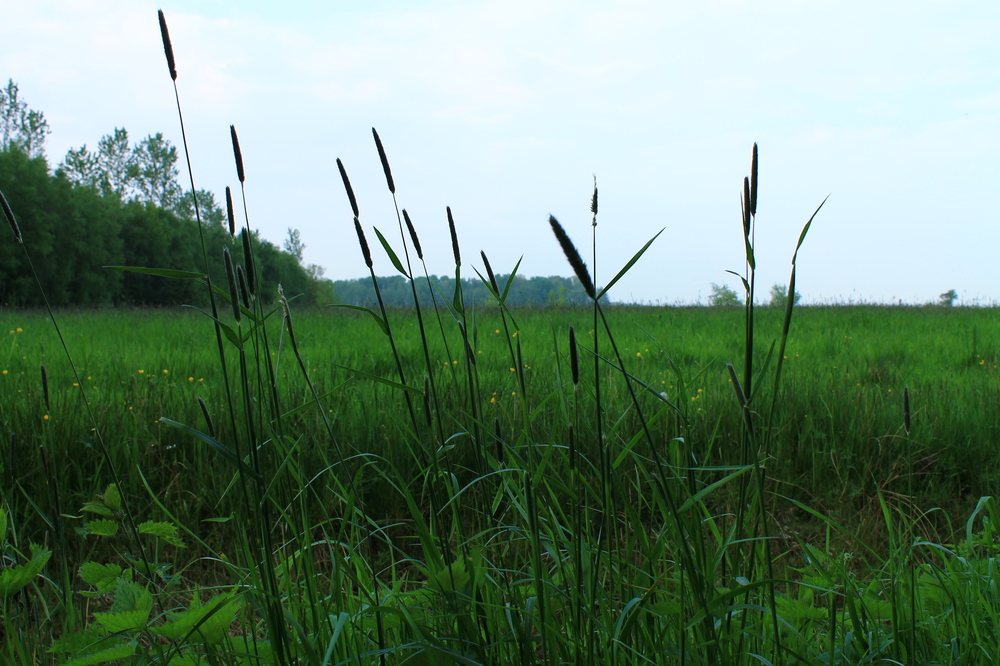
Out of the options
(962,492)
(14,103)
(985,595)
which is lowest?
(962,492)

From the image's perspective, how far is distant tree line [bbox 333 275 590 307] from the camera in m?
1.15

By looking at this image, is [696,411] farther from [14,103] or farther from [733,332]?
[14,103]

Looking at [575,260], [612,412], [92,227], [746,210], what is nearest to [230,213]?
[575,260]

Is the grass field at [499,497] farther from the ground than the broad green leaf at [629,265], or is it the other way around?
the broad green leaf at [629,265]

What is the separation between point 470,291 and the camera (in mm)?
1346

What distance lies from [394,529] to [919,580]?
173 cm

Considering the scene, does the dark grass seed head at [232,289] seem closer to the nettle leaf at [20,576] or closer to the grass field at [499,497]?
the grass field at [499,497]

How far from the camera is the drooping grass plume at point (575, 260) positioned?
0.74 meters

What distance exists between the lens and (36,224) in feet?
80.2

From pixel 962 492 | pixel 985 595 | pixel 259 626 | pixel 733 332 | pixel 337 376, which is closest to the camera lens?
pixel 985 595

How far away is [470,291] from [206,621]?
0.80 meters

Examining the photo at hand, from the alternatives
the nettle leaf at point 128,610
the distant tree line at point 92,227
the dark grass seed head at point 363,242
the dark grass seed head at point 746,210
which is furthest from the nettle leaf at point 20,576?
the distant tree line at point 92,227

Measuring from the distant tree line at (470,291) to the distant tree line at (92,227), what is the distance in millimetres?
7932

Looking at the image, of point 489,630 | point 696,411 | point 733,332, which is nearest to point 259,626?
point 489,630
